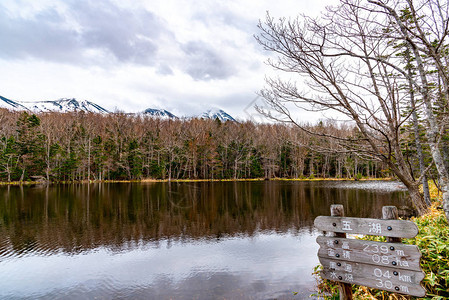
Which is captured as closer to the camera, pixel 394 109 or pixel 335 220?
pixel 335 220

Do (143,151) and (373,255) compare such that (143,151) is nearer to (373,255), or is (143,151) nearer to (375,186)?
(375,186)

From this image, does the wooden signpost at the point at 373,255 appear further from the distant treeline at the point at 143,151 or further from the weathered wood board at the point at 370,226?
the distant treeline at the point at 143,151

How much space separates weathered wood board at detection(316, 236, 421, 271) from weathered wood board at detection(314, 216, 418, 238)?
122 millimetres

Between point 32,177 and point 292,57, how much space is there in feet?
157

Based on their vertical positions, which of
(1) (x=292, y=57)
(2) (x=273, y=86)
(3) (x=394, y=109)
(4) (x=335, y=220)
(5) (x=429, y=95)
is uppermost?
(1) (x=292, y=57)

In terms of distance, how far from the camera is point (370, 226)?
3.01m

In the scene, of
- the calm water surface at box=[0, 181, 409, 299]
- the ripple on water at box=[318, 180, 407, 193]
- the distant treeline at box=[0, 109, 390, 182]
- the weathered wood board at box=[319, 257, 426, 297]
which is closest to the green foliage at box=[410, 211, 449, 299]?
the weathered wood board at box=[319, 257, 426, 297]

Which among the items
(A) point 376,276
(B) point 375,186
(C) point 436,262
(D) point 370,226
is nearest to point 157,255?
(A) point 376,276

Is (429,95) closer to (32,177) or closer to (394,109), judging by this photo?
(394,109)

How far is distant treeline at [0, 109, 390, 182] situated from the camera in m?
40.0

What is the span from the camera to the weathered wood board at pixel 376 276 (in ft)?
9.01

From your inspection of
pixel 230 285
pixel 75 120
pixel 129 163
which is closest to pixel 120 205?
pixel 230 285

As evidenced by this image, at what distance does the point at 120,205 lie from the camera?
17.5 m

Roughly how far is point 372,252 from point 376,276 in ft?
0.91
